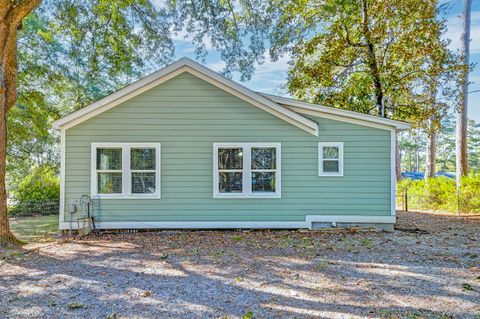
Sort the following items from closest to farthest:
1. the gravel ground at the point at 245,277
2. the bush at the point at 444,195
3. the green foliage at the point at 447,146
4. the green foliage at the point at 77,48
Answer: the gravel ground at the point at 245,277 → the green foliage at the point at 77,48 → the bush at the point at 444,195 → the green foliage at the point at 447,146

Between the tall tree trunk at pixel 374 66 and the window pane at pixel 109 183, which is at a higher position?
the tall tree trunk at pixel 374 66

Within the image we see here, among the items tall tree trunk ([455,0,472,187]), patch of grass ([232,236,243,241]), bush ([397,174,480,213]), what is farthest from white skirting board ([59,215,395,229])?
tall tree trunk ([455,0,472,187])

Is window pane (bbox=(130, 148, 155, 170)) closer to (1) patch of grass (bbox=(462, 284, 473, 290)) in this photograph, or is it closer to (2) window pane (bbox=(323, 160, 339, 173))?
(2) window pane (bbox=(323, 160, 339, 173))

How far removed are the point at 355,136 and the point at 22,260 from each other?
25.7ft

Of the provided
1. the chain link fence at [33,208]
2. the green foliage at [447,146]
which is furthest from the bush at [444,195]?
the green foliage at [447,146]

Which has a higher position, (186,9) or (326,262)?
(186,9)

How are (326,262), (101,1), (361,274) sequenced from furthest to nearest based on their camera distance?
(101,1)
(326,262)
(361,274)

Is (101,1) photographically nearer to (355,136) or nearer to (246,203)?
(246,203)

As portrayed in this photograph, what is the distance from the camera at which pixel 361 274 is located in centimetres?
498

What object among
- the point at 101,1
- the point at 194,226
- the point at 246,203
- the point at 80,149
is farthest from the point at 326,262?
the point at 101,1

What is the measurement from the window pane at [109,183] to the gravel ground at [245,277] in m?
1.20

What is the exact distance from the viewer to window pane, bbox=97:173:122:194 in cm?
839

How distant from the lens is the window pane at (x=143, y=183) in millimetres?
8453

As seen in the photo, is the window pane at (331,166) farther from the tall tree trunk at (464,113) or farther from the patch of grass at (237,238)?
the tall tree trunk at (464,113)
